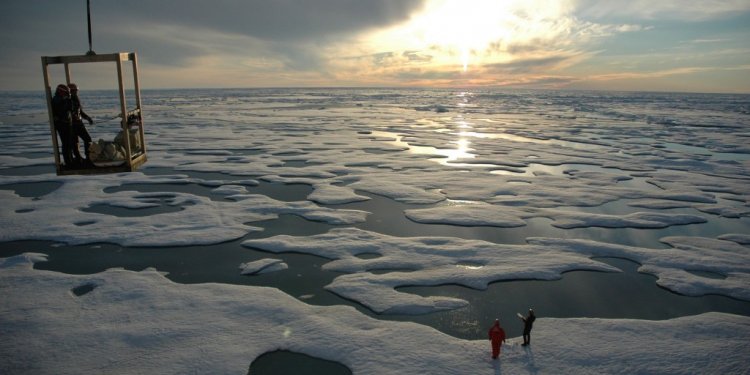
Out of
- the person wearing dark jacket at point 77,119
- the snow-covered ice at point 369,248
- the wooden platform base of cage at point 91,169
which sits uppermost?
the person wearing dark jacket at point 77,119

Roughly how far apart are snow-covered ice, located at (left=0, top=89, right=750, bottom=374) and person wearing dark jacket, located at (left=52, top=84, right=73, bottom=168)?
2.45 m

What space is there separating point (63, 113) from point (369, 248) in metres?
5.81

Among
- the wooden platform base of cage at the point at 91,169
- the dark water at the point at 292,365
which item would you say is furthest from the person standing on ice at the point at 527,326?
the wooden platform base of cage at the point at 91,169

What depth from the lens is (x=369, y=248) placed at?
880 centimetres

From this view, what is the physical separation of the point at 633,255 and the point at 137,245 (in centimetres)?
1035

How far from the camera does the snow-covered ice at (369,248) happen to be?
17.7 feet

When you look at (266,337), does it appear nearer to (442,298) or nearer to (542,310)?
(442,298)

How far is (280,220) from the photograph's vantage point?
10703 mm

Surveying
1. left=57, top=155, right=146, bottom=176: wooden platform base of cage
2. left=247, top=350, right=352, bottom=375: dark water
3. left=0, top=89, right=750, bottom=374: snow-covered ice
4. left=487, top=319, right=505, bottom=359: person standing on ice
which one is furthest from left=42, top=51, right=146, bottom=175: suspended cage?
left=487, top=319, right=505, bottom=359: person standing on ice

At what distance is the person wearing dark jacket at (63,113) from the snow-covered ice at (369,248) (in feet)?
8.05

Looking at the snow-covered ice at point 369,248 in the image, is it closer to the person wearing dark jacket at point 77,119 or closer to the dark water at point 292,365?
the dark water at point 292,365

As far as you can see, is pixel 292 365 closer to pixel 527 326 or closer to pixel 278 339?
pixel 278 339

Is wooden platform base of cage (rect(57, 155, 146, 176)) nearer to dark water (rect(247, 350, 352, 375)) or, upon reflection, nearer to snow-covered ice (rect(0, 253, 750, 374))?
snow-covered ice (rect(0, 253, 750, 374))

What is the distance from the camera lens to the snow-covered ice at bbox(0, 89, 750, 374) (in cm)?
539
